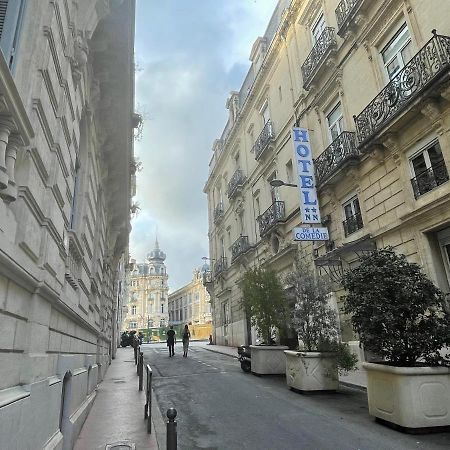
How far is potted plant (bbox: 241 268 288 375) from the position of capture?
12.6 metres

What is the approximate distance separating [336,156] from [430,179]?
183 inches

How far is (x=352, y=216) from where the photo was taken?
1372 cm

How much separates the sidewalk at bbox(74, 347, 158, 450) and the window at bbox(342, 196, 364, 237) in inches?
342

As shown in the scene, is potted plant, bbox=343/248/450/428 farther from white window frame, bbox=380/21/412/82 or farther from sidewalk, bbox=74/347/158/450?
white window frame, bbox=380/21/412/82

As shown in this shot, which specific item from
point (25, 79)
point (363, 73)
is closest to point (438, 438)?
point (25, 79)

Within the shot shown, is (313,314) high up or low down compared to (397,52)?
down

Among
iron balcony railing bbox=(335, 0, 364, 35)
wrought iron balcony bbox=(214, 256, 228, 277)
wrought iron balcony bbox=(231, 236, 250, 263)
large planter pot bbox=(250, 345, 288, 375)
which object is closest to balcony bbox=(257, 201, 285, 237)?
wrought iron balcony bbox=(231, 236, 250, 263)

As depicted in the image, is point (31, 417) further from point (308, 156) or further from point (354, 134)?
point (308, 156)

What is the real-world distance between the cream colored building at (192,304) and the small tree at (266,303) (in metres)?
68.1

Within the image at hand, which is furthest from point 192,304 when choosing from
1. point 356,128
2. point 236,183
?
point 356,128

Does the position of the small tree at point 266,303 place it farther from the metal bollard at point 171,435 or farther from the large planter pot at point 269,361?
the metal bollard at point 171,435

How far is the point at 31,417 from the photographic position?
3.21 metres

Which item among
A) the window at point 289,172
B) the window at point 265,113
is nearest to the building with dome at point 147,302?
the window at point 265,113

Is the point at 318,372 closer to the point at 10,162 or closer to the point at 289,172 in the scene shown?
the point at 10,162
